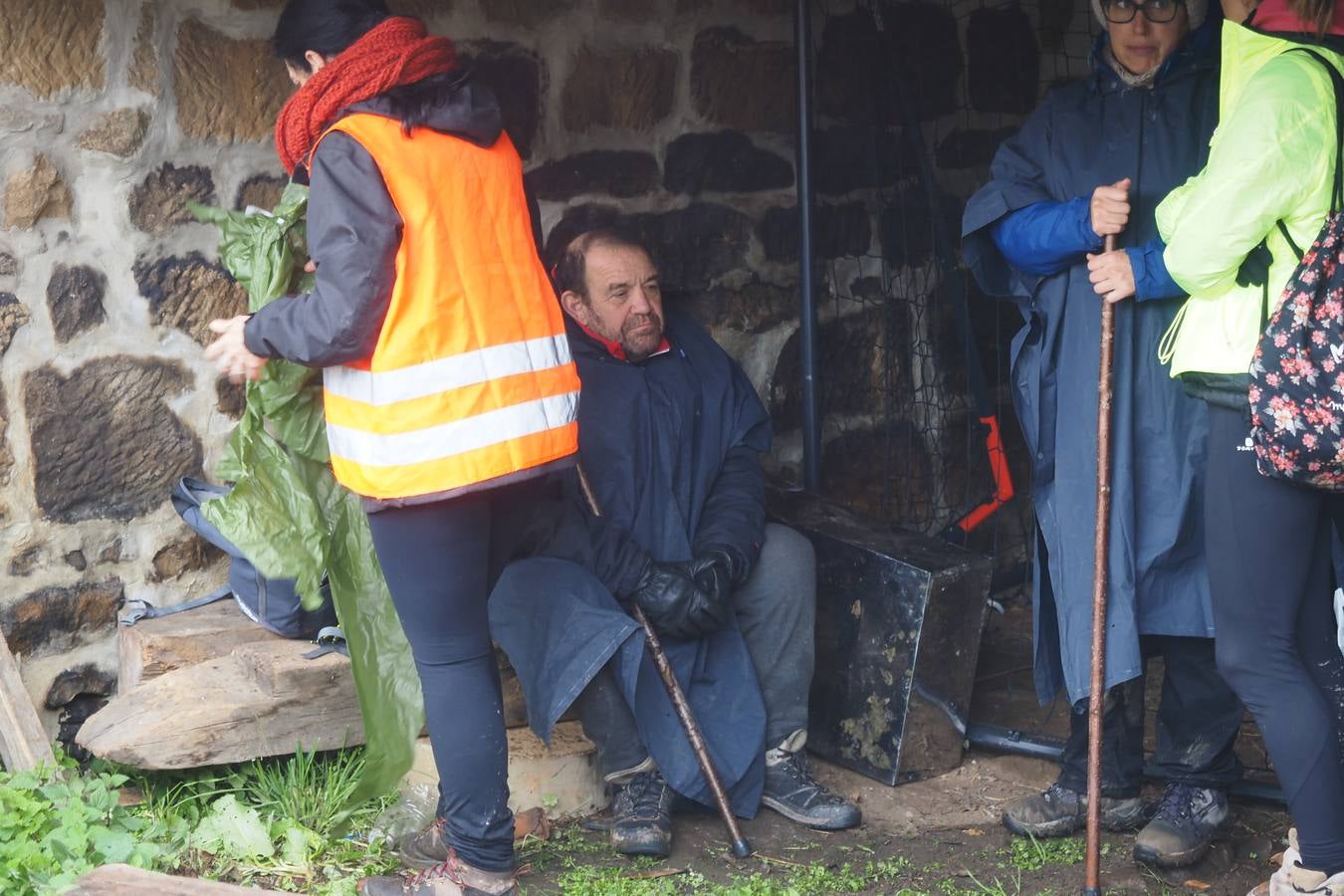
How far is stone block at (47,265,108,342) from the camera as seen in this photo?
310cm

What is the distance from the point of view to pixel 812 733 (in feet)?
12.1

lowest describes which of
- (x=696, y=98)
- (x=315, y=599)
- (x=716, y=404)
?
(x=315, y=599)

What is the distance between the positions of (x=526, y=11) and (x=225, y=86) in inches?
28.5

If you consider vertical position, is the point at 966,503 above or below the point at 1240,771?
above

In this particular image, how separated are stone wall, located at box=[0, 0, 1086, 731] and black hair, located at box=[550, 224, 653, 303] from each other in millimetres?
181

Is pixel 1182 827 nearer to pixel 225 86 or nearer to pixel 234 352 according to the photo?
pixel 234 352

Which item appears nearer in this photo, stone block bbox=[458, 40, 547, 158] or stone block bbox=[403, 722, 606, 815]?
stone block bbox=[403, 722, 606, 815]

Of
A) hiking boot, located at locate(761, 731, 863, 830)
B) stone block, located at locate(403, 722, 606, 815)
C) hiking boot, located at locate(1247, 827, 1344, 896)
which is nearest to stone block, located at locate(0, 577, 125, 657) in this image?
stone block, located at locate(403, 722, 606, 815)

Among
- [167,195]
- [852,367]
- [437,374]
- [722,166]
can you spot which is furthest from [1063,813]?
[167,195]

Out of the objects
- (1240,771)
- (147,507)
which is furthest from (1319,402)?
(147,507)

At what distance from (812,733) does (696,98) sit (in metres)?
1.59

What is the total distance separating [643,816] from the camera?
3211 mm

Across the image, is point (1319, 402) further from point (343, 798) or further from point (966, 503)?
point (966, 503)

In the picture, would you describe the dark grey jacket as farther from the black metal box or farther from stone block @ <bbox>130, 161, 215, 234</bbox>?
the black metal box
